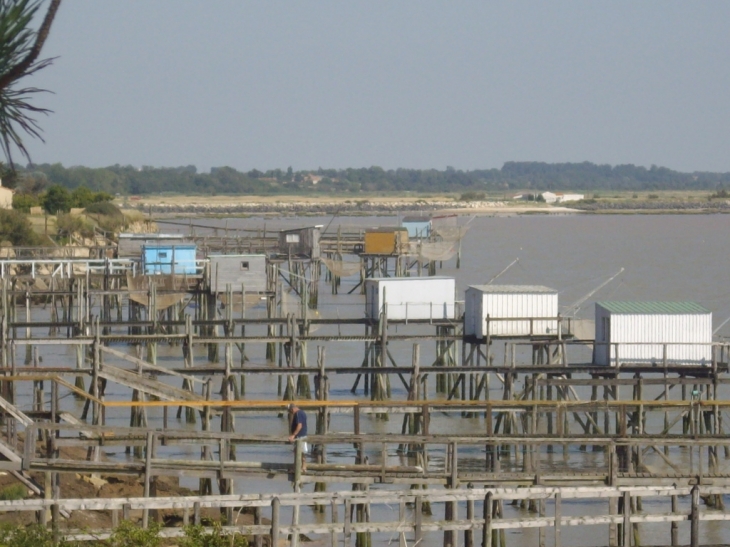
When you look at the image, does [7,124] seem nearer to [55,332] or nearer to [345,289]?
[55,332]

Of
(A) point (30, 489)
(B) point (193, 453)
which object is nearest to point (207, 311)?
(B) point (193, 453)

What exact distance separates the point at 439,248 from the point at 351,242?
225 inches

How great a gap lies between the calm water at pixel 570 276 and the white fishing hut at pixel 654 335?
109 inches

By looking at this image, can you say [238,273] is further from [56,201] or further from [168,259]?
[56,201]

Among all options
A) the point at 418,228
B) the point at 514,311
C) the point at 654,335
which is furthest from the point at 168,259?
the point at 418,228

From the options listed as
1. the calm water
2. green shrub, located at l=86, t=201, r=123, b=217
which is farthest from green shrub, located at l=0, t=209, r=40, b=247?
green shrub, located at l=86, t=201, r=123, b=217

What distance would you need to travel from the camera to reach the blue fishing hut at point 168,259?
4412cm

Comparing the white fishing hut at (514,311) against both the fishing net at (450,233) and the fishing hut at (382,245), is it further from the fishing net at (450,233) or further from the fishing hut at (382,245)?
the fishing net at (450,233)

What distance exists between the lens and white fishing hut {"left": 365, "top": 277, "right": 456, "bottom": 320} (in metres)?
34.6

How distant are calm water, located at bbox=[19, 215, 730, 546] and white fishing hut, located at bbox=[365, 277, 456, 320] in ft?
7.04

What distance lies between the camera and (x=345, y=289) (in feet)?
223

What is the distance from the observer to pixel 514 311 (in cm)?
3106

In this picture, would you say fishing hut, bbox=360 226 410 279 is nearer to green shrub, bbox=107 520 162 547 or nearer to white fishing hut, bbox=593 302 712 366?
white fishing hut, bbox=593 302 712 366

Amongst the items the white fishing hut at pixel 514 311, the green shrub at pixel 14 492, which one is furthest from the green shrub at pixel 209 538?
the white fishing hut at pixel 514 311
